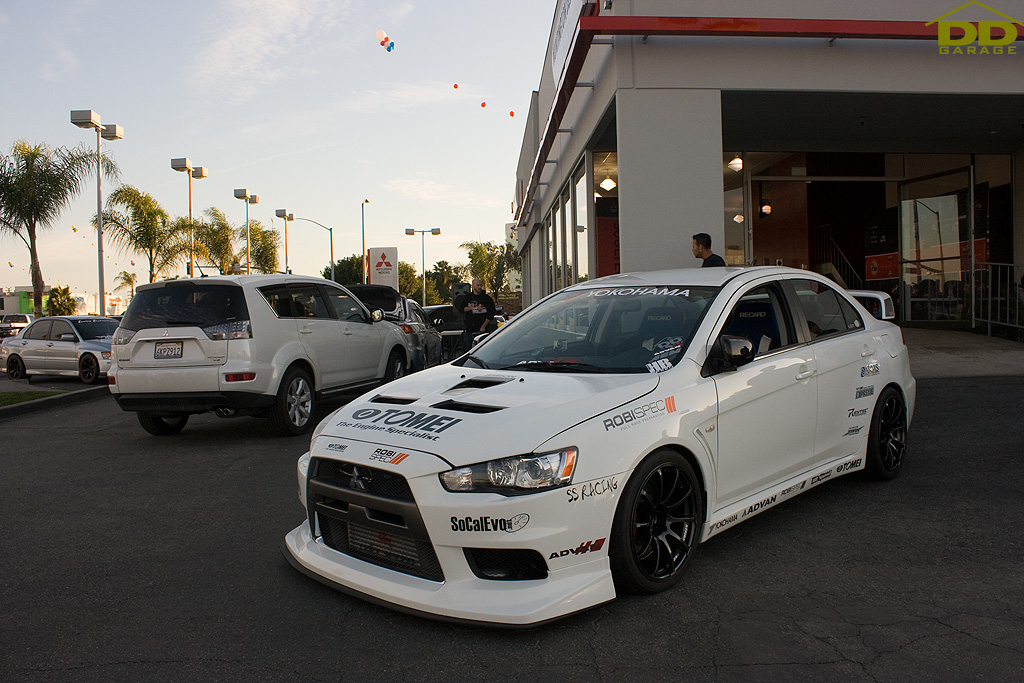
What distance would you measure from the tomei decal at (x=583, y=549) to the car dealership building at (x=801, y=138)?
280 inches

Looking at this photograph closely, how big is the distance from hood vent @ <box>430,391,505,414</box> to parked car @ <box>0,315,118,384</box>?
13.3 metres

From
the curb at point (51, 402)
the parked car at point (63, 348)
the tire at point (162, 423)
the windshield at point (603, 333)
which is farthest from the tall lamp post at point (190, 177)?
the windshield at point (603, 333)

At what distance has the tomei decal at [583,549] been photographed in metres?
3.25

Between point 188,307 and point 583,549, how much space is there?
572cm

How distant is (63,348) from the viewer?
1553 centimetres

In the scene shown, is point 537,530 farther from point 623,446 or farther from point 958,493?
point 958,493

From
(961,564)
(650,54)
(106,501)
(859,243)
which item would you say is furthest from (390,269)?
(961,564)

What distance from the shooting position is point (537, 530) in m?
3.21

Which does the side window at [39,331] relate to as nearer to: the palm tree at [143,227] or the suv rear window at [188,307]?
the suv rear window at [188,307]

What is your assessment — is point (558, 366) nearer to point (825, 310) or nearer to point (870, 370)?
point (825, 310)

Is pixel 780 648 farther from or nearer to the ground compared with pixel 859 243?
nearer to the ground

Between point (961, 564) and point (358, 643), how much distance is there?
2.97 meters

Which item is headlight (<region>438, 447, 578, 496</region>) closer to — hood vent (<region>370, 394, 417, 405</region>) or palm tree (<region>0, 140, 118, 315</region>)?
hood vent (<region>370, 394, 417, 405</region>)

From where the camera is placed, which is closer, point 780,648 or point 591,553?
point 780,648
